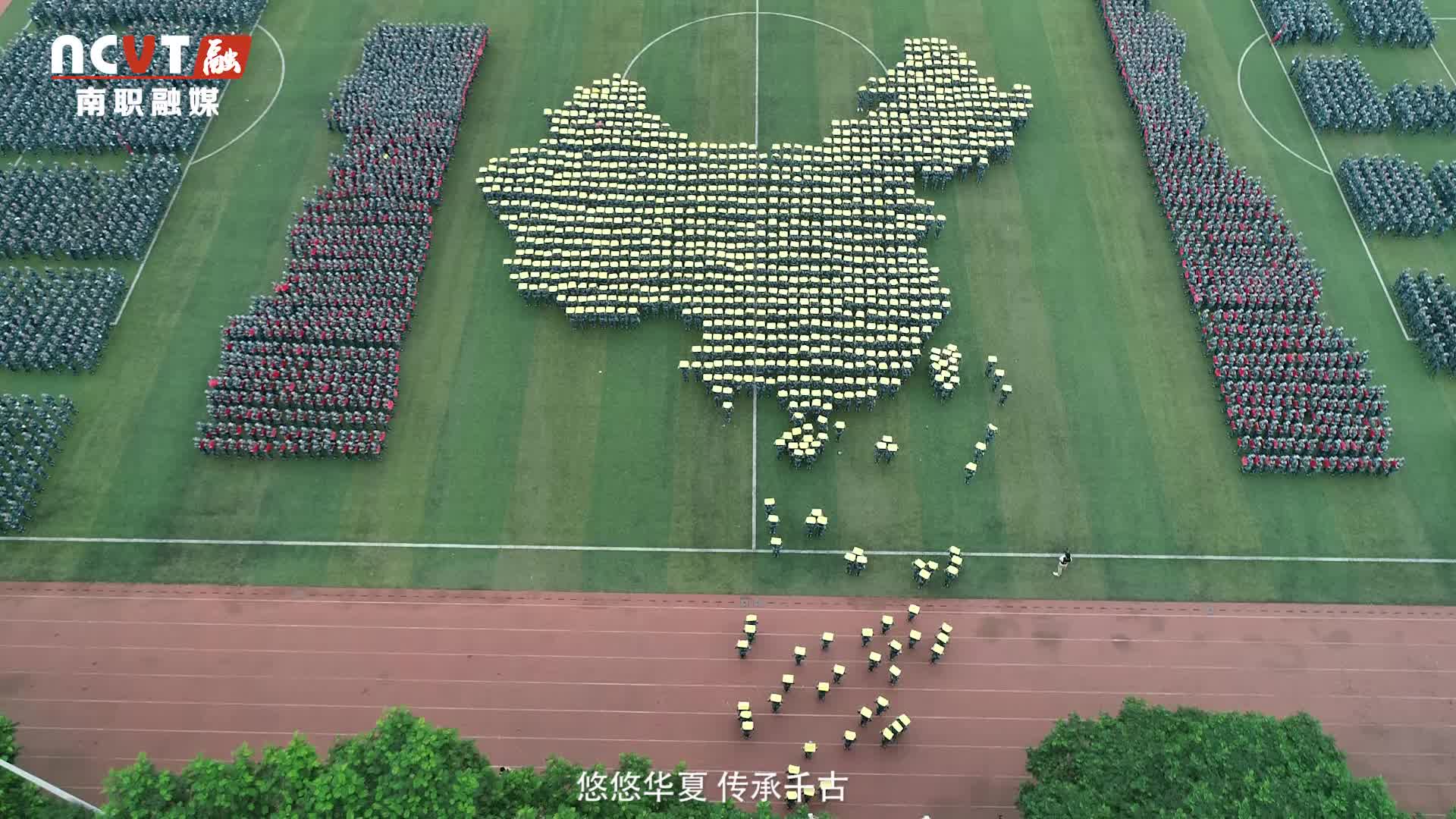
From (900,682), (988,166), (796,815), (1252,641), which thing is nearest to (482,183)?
(988,166)

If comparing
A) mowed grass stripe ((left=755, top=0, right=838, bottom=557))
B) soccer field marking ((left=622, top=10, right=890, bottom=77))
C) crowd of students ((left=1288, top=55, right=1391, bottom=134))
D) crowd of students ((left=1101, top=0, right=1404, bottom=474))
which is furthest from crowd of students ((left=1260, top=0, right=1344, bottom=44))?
mowed grass stripe ((left=755, top=0, right=838, bottom=557))

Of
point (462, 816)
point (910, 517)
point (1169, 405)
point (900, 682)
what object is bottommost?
point (462, 816)

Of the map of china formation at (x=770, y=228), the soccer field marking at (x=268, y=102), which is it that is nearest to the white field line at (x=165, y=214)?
the soccer field marking at (x=268, y=102)

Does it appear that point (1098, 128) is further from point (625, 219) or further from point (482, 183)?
point (482, 183)

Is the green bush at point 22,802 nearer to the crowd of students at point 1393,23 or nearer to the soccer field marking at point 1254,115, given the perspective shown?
the soccer field marking at point 1254,115

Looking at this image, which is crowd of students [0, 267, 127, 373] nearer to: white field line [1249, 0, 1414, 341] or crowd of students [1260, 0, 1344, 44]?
white field line [1249, 0, 1414, 341]

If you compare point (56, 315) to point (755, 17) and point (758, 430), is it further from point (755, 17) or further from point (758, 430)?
point (755, 17)
